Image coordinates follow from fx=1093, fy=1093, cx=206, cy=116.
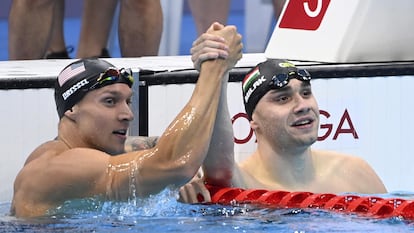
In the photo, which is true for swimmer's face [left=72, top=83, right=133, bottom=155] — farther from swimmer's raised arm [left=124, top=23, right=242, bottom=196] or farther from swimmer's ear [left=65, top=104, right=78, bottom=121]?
swimmer's raised arm [left=124, top=23, right=242, bottom=196]

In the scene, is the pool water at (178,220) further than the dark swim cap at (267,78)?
No

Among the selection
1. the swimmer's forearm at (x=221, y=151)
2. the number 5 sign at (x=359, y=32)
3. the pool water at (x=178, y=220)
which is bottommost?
the pool water at (x=178, y=220)

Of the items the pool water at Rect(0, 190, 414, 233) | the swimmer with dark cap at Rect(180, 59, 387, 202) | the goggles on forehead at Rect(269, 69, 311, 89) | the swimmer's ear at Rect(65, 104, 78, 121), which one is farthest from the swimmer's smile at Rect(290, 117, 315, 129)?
the swimmer's ear at Rect(65, 104, 78, 121)

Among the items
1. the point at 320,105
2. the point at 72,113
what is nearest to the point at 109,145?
the point at 72,113

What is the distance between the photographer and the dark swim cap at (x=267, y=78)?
386 centimetres

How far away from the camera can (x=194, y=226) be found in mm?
3305

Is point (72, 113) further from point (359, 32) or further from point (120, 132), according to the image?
point (359, 32)

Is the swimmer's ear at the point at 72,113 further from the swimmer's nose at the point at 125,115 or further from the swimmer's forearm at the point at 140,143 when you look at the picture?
the swimmer's forearm at the point at 140,143

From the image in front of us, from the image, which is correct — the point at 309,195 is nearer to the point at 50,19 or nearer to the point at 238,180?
the point at 238,180

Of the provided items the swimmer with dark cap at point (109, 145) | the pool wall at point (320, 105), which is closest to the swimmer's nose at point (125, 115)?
the swimmer with dark cap at point (109, 145)

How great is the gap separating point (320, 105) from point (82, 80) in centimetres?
116

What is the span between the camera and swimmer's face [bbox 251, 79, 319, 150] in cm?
384

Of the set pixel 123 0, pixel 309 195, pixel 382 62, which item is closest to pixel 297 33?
pixel 382 62

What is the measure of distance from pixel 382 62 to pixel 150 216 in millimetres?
1433
